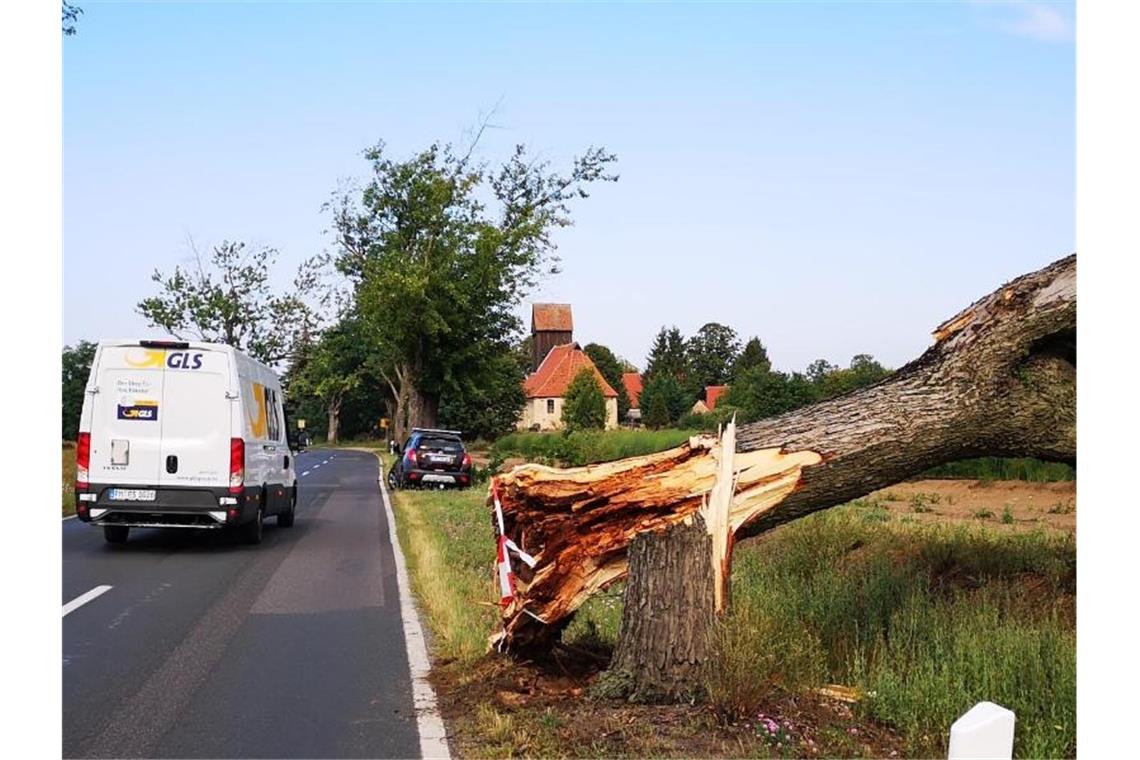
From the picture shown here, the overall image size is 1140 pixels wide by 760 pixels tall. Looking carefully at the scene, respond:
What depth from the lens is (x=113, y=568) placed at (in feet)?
44.0

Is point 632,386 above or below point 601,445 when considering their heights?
above

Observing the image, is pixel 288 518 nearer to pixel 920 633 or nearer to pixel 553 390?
pixel 920 633

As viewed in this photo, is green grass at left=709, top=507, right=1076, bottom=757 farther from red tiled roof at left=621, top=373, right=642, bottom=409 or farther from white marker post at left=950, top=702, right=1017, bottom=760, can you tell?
red tiled roof at left=621, top=373, right=642, bottom=409

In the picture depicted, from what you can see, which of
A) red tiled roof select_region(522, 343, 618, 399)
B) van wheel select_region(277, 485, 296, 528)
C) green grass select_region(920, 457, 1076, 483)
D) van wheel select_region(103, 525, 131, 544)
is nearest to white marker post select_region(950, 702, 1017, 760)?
van wheel select_region(103, 525, 131, 544)

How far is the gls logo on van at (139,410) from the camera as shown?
14562mm

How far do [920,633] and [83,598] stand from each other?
305 inches

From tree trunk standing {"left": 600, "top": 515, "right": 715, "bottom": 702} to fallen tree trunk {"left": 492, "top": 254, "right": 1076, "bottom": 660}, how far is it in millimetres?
286

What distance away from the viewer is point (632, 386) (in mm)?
132125

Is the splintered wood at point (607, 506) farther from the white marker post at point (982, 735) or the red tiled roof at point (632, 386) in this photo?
the red tiled roof at point (632, 386)

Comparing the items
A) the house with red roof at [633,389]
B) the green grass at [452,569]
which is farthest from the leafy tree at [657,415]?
the green grass at [452,569]

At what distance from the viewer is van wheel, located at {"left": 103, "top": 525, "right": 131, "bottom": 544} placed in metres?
16.0

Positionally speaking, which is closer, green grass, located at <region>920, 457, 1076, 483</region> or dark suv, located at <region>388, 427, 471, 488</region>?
green grass, located at <region>920, 457, 1076, 483</region>

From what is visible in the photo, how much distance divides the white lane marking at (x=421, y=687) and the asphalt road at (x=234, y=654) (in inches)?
2.6

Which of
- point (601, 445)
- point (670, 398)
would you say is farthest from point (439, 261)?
point (670, 398)
